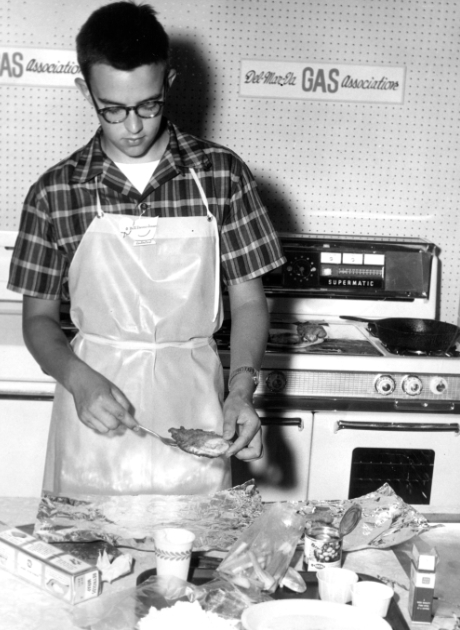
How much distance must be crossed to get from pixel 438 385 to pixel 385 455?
31cm

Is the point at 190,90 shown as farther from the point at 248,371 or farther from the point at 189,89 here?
the point at 248,371

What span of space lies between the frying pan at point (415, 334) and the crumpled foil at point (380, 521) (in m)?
1.25

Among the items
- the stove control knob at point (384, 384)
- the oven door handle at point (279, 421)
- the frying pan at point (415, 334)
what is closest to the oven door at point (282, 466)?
the oven door handle at point (279, 421)

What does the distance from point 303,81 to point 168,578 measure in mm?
2449

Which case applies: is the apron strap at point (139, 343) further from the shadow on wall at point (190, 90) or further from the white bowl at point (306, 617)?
the shadow on wall at point (190, 90)

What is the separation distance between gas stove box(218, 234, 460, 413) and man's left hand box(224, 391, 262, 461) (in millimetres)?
914

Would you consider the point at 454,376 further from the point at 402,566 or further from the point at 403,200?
the point at 402,566

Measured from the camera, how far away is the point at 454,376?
2918 millimetres

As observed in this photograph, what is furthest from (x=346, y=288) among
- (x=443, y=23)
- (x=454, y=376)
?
(x=443, y=23)

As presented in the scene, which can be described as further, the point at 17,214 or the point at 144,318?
the point at 17,214

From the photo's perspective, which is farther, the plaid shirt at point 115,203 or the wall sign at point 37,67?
the wall sign at point 37,67

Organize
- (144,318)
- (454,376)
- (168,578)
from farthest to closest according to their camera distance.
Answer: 1. (454,376)
2. (144,318)
3. (168,578)

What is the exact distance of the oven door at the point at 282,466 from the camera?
2887 millimetres

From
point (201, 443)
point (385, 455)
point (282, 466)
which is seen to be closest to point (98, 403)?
point (201, 443)
